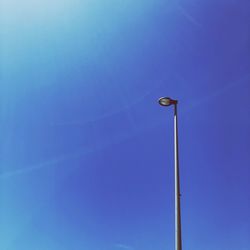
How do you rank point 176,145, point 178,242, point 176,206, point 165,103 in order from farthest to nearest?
point 165,103 < point 176,145 < point 176,206 < point 178,242

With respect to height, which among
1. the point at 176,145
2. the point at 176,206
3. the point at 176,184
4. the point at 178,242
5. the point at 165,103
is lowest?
the point at 178,242

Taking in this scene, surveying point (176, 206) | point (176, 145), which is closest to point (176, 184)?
point (176, 206)

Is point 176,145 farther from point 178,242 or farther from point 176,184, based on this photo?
point 178,242

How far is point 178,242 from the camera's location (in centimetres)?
766

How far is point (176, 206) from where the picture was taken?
8219 mm

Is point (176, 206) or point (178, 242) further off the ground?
point (176, 206)

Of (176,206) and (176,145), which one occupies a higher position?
(176,145)

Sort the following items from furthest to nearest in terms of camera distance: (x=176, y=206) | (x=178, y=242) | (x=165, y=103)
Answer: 1. (x=165, y=103)
2. (x=176, y=206)
3. (x=178, y=242)

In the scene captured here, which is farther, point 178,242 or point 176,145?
point 176,145

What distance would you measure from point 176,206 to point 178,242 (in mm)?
879

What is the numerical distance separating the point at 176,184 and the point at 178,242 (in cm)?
148

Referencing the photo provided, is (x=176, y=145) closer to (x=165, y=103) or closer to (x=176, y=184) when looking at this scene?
(x=176, y=184)

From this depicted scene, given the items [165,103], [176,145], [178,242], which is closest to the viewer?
[178,242]

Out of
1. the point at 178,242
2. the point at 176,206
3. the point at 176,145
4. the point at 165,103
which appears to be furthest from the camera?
the point at 165,103
